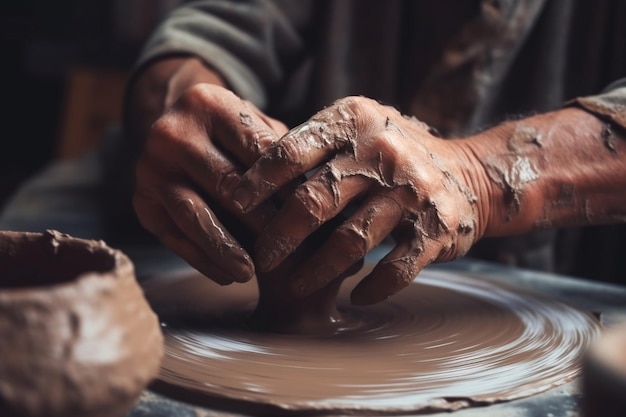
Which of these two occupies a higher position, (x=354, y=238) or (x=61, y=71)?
(x=354, y=238)

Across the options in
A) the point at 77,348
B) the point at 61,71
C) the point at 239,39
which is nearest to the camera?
the point at 77,348

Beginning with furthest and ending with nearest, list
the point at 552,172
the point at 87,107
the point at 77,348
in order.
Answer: the point at 87,107 < the point at 552,172 < the point at 77,348

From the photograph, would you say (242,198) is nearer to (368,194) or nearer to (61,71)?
(368,194)

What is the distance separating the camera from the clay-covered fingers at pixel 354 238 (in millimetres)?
985

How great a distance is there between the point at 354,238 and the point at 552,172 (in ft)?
1.34

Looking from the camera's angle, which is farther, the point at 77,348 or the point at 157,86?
the point at 157,86

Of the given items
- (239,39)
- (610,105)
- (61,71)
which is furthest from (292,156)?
(61,71)

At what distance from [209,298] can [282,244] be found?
262 mm

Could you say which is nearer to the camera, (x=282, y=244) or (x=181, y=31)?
(x=282, y=244)

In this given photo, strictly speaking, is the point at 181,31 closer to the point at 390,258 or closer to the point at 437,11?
the point at 437,11

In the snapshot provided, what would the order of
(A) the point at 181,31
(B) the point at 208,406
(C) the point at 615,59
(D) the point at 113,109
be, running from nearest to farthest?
(B) the point at 208,406 → (C) the point at 615,59 → (A) the point at 181,31 → (D) the point at 113,109

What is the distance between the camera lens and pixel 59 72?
3996mm

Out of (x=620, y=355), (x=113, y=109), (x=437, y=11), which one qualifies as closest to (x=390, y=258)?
(x=620, y=355)

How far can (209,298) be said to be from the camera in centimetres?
120
